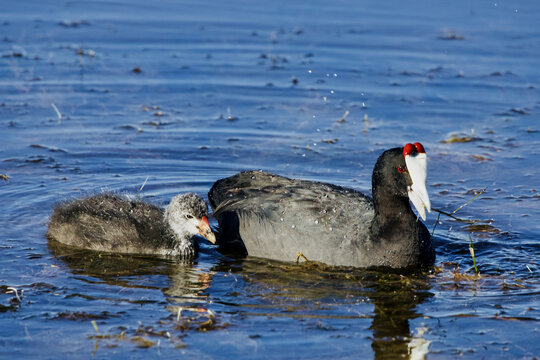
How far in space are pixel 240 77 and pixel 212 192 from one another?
3441mm

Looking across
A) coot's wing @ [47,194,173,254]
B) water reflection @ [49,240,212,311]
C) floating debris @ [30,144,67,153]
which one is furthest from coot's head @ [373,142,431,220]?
floating debris @ [30,144,67,153]

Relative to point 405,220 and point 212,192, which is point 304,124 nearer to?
point 212,192

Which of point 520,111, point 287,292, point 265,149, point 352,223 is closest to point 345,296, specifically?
point 287,292

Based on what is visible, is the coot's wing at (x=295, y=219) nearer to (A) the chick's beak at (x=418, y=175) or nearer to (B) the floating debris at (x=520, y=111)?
(A) the chick's beak at (x=418, y=175)

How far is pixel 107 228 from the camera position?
19.7 feet

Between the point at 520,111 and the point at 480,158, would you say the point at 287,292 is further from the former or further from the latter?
the point at 520,111

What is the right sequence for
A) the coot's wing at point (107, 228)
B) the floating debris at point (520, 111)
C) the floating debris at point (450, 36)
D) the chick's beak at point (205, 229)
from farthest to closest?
1. the floating debris at point (450, 36)
2. the floating debris at point (520, 111)
3. the coot's wing at point (107, 228)
4. the chick's beak at point (205, 229)

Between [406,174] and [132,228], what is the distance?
1.89 meters

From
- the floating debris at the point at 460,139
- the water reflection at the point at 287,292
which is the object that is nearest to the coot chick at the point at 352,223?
the water reflection at the point at 287,292

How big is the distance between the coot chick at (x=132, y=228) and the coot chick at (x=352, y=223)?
355 millimetres

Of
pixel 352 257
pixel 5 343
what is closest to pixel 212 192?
pixel 352 257

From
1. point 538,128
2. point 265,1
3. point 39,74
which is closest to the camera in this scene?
point 538,128

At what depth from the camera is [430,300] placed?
520 cm

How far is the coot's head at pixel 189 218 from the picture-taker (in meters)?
5.91
